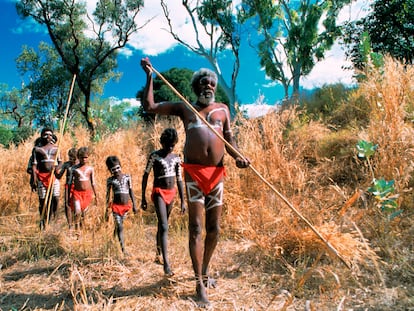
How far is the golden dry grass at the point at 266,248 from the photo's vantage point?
254 cm

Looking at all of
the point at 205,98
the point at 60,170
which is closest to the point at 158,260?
the point at 205,98

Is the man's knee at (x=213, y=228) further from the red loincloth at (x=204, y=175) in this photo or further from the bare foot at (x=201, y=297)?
the bare foot at (x=201, y=297)

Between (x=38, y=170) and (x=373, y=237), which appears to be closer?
(x=373, y=237)

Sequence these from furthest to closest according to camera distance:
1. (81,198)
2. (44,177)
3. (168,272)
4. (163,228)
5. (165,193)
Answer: (44,177)
(81,198)
(165,193)
(163,228)
(168,272)

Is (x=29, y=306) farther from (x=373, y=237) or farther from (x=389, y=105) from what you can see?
(x=389, y=105)

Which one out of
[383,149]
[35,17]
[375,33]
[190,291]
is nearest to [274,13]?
[375,33]

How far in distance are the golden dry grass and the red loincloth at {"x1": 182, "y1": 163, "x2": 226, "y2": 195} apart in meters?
0.86

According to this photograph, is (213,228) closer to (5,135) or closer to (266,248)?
(266,248)

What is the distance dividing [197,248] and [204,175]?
0.55 meters

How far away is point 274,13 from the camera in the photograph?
43.7 feet

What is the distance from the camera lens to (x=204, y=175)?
97.0 inches

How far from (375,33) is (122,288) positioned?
455 inches

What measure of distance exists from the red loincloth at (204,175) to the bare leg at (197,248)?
142 millimetres

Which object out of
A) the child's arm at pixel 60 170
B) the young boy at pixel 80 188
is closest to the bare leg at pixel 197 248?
the young boy at pixel 80 188
